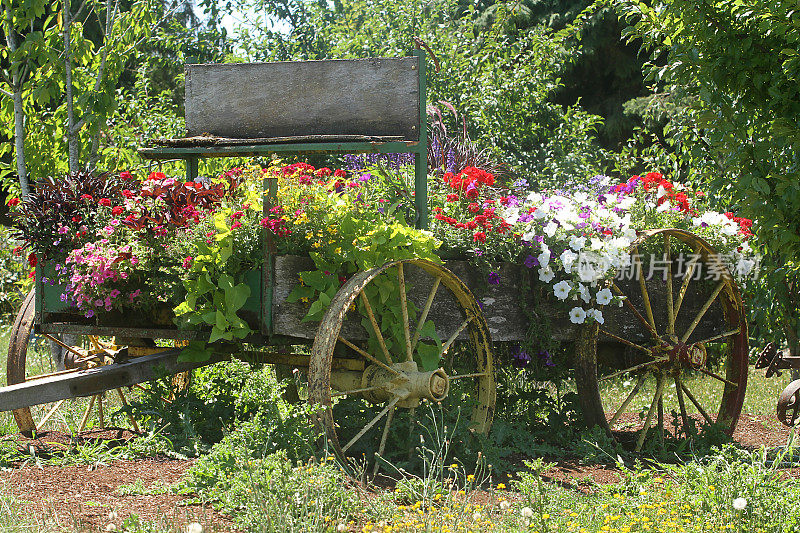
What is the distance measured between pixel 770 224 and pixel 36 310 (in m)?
3.54

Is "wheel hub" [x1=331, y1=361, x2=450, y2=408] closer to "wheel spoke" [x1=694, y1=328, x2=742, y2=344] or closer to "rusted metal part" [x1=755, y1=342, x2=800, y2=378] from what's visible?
"wheel spoke" [x1=694, y1=328, x2=742, y2=344]

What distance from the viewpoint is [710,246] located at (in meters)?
4.74

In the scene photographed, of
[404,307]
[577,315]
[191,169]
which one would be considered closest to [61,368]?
[191,169]

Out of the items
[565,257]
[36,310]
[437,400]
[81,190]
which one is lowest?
[437,400]

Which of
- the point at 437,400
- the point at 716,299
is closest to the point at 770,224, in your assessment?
the point at 716,299

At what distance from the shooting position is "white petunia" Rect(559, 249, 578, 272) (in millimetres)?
4254

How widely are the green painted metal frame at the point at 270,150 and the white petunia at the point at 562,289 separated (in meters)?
0.78

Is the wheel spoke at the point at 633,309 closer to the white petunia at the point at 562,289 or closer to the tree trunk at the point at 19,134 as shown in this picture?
the white petunia at the point at 562,289

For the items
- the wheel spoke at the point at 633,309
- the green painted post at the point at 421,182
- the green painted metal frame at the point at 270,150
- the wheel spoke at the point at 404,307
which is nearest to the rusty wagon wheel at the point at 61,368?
the green painted metal frame at the point at 270,150

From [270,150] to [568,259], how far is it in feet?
5.41

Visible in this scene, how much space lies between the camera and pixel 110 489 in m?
3.22

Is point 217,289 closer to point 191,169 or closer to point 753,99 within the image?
point 191,169

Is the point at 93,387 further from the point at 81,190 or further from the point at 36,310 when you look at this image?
the point at 81,190

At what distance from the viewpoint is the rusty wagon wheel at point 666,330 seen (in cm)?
446
